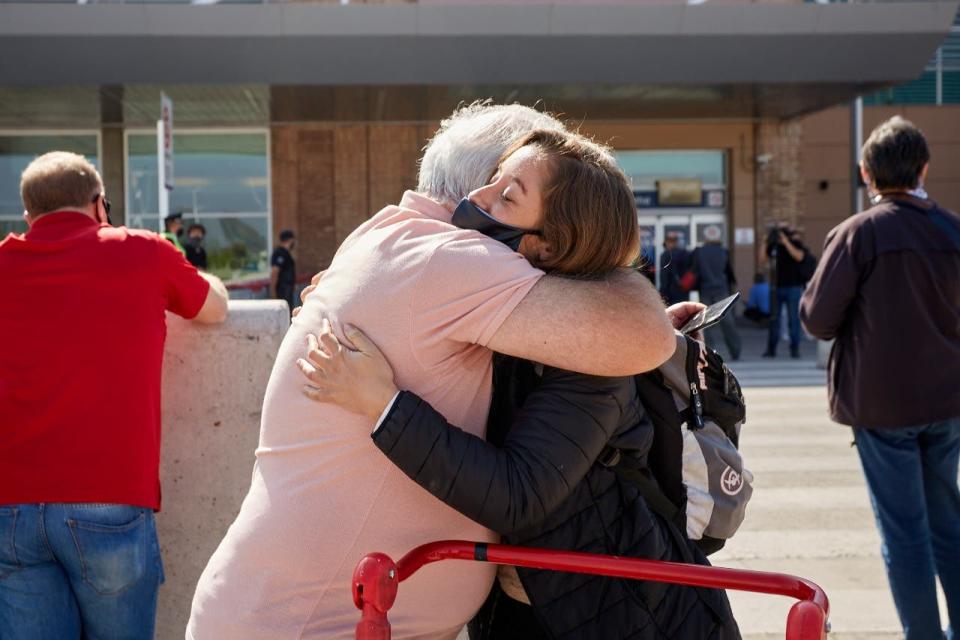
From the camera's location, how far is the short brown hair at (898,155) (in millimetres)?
4242

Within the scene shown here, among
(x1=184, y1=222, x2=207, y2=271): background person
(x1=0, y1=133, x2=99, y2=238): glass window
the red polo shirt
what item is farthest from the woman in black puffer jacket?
(x1=0, y1=133, x2=99, y2=238): glass window

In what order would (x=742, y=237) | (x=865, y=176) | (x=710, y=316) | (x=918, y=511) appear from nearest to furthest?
(x=710, y=316) < (x=918, y=511) < (x=865, y=176) < (x=742, y=237)

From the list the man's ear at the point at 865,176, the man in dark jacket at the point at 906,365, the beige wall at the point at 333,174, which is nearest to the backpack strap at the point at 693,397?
the man in dark jacket at the point at 906,365

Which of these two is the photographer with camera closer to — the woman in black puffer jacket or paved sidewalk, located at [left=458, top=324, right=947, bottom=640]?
paved sidewalk, located at [left=458, top=324, right=947, bottom=640]

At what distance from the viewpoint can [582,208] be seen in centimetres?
201

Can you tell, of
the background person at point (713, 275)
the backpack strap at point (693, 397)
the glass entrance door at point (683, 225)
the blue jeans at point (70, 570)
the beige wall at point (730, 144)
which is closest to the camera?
the backpack strap at point (693, 397)

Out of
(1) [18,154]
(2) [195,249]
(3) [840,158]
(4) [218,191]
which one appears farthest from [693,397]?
(3) [840,158]

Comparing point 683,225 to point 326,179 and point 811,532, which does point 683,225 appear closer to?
point 326,179

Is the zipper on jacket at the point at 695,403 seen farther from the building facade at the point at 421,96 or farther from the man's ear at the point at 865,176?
the building facade at the point at 421,96

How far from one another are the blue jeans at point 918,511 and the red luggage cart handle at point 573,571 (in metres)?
2.54

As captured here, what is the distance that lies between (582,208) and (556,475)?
A: 1.65 feet

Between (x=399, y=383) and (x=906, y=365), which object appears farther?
(x=906, y=365)

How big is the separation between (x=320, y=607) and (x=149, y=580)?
53.4 inches

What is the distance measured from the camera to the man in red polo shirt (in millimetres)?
2934
